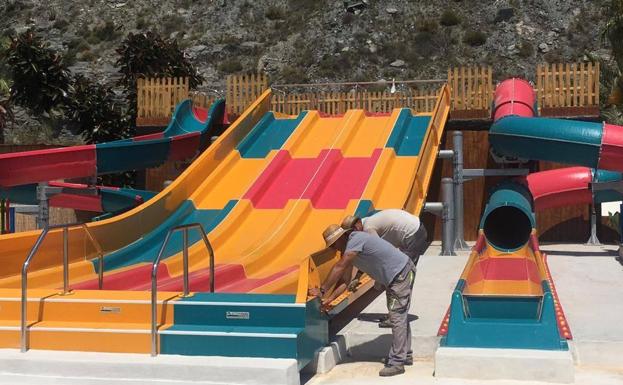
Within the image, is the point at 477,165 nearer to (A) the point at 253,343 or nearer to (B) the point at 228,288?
(B) the point at 228,288

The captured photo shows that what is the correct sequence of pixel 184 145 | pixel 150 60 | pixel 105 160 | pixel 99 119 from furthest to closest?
pixel 150 60 → pixel 99 119 → pixel 184 145 → pixel 105 160

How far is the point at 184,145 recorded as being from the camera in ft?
58.2

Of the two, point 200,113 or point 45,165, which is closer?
point 45,165

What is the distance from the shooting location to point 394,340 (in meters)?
8.05

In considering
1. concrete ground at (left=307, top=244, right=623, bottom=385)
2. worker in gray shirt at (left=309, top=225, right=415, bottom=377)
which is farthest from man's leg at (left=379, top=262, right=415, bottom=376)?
concrete ground at (left=307, top=244, right=623, bottom=385)

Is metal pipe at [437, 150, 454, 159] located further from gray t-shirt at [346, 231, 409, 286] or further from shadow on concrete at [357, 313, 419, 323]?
gray t-shirt at [346, 231, 409, 286]

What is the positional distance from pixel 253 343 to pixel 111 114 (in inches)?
1124

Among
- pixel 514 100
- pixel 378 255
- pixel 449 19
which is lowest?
pixel 378 255

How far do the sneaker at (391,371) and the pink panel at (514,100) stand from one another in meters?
8.38

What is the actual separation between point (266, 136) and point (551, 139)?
227 inches

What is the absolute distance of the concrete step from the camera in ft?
24.5

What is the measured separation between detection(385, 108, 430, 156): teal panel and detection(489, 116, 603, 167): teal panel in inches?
71.5

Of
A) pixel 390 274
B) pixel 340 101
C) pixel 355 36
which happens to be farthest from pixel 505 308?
pixel 355 36

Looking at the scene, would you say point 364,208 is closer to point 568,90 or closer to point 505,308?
point 505,308
